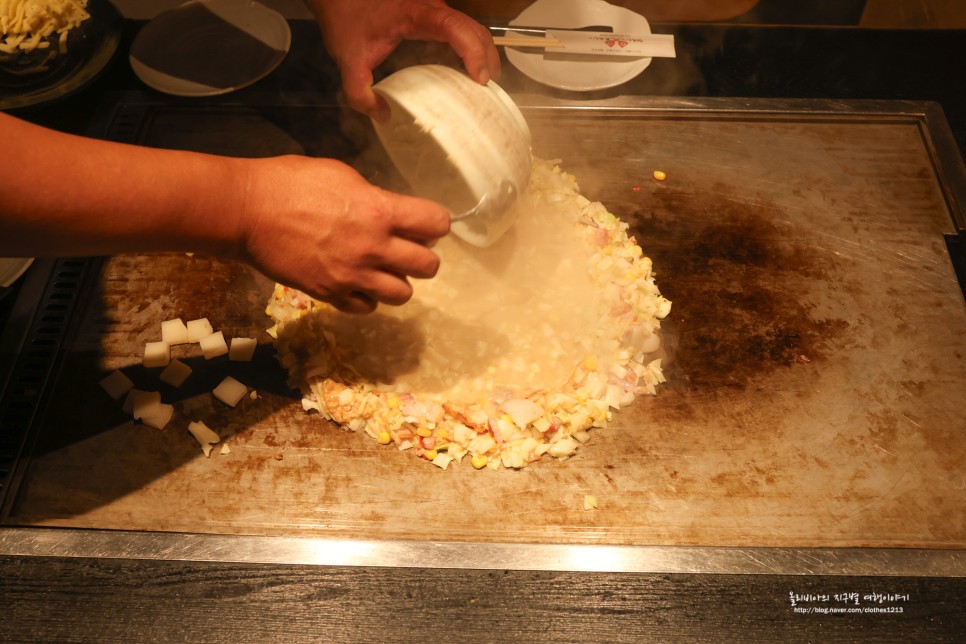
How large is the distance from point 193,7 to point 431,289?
4.87 feet

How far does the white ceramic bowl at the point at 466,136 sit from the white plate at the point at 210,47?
928 mm

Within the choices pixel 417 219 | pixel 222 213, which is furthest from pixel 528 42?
pixel 222 213

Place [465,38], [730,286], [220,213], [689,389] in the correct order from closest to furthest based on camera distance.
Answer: [220,213], [465,38], [689,389], [730,286]

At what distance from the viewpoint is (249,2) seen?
231cm

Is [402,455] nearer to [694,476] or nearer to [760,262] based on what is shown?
[694,476]

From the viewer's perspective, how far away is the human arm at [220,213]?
1.01 meters

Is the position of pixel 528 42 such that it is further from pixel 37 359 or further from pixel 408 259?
pixel 37 359

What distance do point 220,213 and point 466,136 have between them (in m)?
0.51

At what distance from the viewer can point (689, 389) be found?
1630 mm

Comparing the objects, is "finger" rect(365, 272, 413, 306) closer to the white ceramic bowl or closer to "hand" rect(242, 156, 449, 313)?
"hand" rect(242, 156, 449, 313)

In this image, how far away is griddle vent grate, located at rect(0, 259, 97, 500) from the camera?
156 centimetres

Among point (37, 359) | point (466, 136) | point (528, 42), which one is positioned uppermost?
point (466, 136)

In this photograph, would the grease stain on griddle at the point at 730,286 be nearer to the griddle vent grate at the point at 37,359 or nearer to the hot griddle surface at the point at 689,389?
the hot griddle surface at the point at 689,389

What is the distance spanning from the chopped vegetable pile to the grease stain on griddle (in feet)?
0.26
